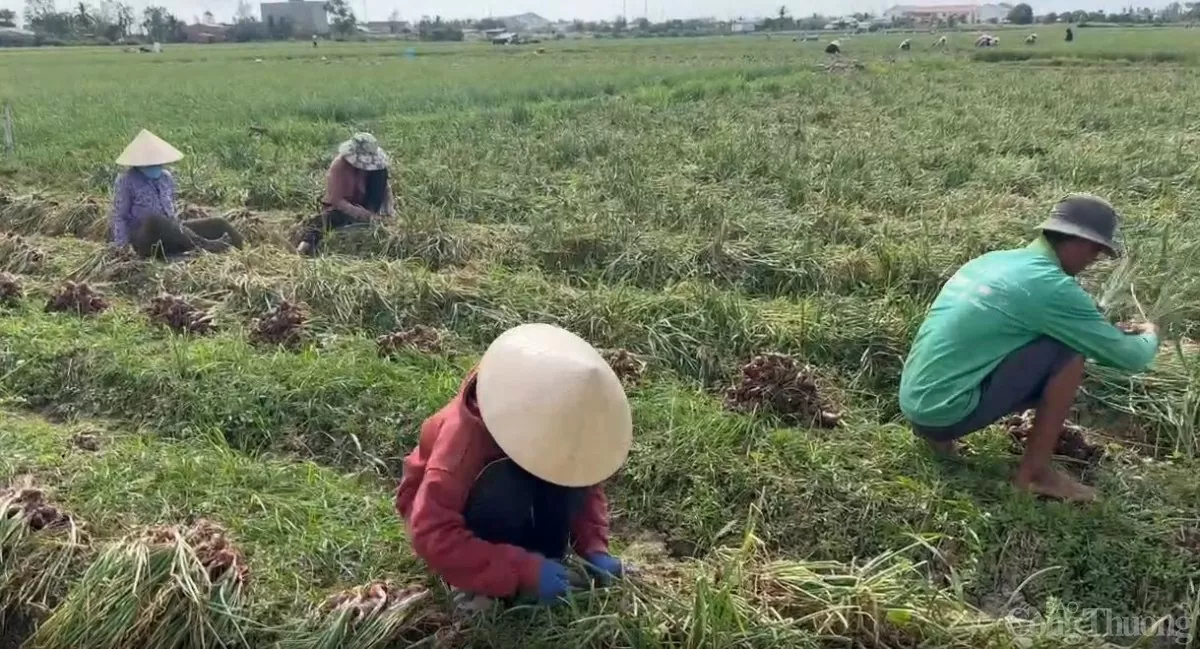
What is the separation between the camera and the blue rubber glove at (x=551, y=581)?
8.26 feet

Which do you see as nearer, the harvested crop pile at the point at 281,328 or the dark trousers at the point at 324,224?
the harvested crop pile at the point at 281,328

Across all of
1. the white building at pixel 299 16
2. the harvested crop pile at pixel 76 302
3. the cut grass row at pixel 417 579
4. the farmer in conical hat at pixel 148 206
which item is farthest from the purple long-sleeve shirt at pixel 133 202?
the white building at pixel 299 16

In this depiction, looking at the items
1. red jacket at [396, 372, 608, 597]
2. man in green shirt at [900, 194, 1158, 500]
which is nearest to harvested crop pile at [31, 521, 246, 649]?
red jacket at [396, 372, 608, 597]

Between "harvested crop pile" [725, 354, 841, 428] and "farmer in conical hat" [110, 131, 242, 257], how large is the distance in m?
3.79

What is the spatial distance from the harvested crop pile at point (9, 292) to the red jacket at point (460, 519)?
3902 mm

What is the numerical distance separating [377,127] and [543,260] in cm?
720

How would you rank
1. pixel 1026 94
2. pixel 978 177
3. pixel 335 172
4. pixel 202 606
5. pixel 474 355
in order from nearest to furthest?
pixel 202 606 < pixel 474 355 < pixel 335 172 < pixel 978 177 < pixel 1026 94

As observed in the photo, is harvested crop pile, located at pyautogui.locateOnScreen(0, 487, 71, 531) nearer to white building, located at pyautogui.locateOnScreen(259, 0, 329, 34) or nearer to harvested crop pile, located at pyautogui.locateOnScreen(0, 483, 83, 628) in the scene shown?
harvested crop pile, located at pyautogui.locateOnScreen(0, 483, 83, 628)

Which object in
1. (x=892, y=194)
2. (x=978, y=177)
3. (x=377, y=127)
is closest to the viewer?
(x=892, y=194)

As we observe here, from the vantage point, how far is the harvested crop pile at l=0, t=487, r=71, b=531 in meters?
2.98

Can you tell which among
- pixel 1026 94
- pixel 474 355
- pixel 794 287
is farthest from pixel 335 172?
pixel 1026 94

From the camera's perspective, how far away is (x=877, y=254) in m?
5.53

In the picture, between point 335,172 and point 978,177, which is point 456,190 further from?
point 978,177

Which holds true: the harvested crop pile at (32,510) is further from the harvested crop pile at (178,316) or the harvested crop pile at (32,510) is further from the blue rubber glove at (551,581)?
the harvested crop pile at (178,316)
